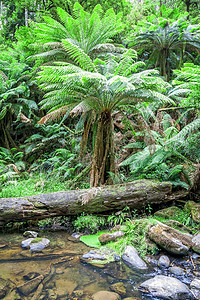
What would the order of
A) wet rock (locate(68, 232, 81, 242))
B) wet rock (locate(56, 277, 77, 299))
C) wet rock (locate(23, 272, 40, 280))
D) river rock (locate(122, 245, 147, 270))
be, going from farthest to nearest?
1. wet rock (locate(68, 232, 81, 242))
2. river rock (locate(122, 245, 147, 270))
3. wet rock (locate(23, 272, 40, 280))
4. wet rock (locate(56, 277, 77, 299))

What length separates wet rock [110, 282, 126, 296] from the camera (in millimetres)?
2346

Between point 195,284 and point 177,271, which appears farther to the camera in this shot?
point 177,271

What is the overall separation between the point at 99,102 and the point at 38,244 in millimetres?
2776

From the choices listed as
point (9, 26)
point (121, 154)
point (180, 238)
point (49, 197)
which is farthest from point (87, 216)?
point (9, 26)

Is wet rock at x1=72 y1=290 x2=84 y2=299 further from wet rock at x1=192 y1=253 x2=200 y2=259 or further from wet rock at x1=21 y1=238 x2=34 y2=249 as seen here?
wet rock at x1=192 y1=253 x2=200 y2=259

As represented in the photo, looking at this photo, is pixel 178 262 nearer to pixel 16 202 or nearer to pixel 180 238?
pixel 180 238

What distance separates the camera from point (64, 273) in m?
2.70

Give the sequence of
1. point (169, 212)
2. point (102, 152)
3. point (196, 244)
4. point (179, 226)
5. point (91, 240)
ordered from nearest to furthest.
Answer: point (196, 244) < point (91, 240) < point (179, 226) < point (169, 212) < point (102, 152)

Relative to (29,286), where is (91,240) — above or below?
below

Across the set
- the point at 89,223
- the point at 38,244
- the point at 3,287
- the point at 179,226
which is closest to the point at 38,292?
the point at 3,287

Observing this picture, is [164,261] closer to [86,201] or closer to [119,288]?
[119,288]

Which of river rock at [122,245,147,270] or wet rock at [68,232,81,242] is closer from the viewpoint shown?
river rock at [122,245,147,270]

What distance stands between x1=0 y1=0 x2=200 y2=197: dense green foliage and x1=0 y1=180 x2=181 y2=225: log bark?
0.39m

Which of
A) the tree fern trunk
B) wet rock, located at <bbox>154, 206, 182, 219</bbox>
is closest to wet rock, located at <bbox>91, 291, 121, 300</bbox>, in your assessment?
wet rock, located at <bbox>154, 206, 182, 219</bbox>
